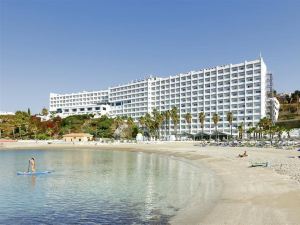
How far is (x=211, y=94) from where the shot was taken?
6048 inches

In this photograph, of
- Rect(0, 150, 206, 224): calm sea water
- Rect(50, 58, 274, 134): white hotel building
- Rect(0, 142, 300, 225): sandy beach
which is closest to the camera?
Rect(0, 142, 300, 225): sandy beach

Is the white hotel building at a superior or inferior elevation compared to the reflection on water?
superior

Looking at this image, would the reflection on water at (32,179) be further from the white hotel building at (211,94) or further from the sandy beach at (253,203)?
the white hotel building at (211,94)

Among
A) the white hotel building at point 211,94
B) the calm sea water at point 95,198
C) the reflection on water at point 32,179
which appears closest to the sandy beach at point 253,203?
the calm sea water at point 95,198

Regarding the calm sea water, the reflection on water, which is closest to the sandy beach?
the calm sea water

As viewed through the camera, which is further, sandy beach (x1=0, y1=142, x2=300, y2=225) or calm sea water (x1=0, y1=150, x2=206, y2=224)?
calm sea water (x1=0, y1=150, x2=206, y2=224)

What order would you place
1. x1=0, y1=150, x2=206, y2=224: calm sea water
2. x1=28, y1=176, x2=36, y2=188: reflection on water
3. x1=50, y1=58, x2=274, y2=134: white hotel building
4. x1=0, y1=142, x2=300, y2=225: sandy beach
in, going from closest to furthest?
x1=0, y1=142, x2=300, y2=225: sandy beach, x1=0, y1=150, x2=206, y2=224: calm sea water, x1=28, y1=176, x2=36, y2=188: reflection on water, x1=50, y1=58, x2=274, y2=134: white hotel building

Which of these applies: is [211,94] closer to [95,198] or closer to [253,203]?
[95,198]

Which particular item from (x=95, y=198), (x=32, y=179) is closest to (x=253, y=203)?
(x=95, y=198)

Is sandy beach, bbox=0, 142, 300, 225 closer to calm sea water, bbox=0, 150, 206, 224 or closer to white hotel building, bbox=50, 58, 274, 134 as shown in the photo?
calm sea water, bbox=0, 150, 206, 224

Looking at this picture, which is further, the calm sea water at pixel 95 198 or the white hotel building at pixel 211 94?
the white hotel building at pixel 211 94

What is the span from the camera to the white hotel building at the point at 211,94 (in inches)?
5443

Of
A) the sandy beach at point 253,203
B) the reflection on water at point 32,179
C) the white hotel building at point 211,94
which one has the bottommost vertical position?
the reflection on water at point 32,179

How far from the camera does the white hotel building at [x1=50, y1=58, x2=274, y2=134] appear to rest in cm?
13825
